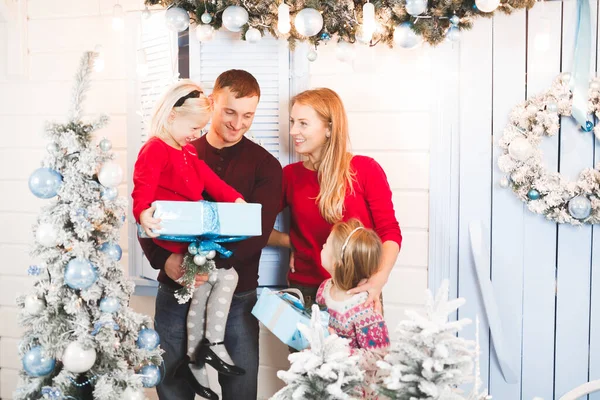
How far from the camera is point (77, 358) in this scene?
5.40ft

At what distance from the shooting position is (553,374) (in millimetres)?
2695

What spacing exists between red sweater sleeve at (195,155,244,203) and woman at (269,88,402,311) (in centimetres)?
32

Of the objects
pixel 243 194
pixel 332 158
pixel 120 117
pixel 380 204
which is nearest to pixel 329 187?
pixel 332 158

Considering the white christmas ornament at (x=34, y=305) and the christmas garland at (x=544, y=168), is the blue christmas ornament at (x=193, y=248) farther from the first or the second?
the christmas garland at (x=544, y=168)

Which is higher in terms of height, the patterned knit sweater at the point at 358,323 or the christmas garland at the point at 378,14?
the christmas garland at the point at 378,14

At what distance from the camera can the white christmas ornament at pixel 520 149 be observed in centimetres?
256

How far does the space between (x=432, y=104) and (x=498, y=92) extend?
0.29 m

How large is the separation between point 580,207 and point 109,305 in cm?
194

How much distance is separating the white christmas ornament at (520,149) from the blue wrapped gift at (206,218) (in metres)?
1.15

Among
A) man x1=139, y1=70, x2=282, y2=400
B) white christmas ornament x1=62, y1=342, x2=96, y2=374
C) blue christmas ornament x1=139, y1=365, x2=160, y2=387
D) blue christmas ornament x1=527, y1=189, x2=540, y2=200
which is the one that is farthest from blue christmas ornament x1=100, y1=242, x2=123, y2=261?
blue christmas ornament x1=527, y1=189, x2=540, y2=200

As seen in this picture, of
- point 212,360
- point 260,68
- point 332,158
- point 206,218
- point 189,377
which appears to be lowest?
point 189,377

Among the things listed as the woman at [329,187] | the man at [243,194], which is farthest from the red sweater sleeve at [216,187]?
the woman at [329,187]

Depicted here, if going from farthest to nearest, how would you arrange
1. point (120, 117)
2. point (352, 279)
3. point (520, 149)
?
1. point (120, 117)
2. point (520, 149)
3. point (352, 279)

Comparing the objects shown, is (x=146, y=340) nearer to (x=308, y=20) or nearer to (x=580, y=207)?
(x=308, y=20)
